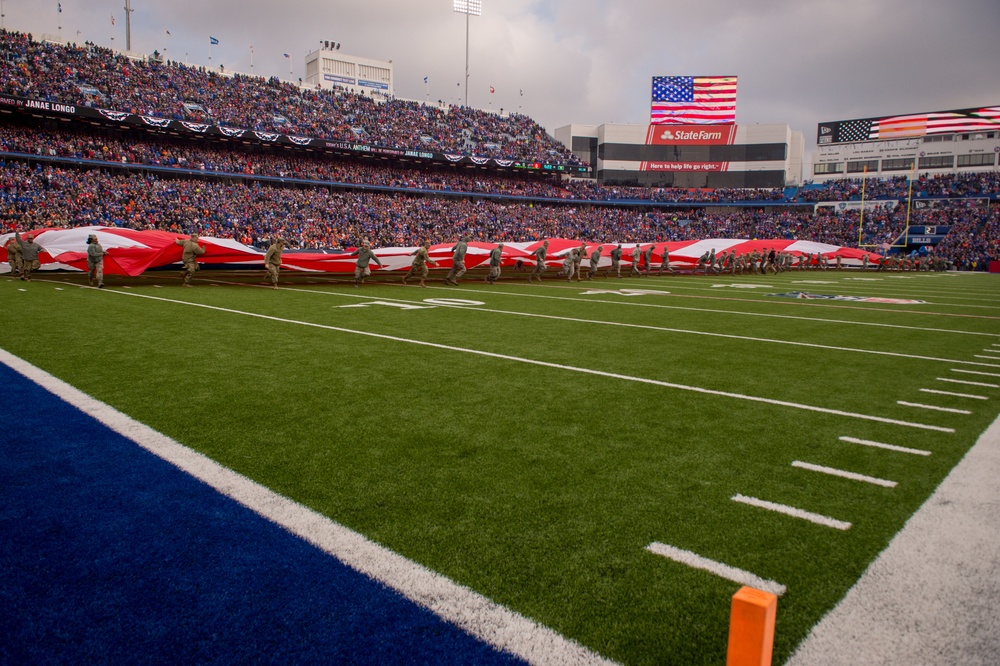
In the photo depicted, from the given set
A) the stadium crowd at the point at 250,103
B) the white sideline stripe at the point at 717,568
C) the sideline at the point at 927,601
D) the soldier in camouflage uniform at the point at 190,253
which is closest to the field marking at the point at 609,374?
the sideline at the point at 927,601

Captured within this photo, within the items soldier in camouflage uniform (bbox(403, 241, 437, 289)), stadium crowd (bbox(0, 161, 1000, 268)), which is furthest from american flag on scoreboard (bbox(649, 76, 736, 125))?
soldier in camouflage uniform (bbox(403, 241, 437, 289))

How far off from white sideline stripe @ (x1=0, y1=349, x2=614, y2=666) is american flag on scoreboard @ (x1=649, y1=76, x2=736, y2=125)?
6617 centimetres

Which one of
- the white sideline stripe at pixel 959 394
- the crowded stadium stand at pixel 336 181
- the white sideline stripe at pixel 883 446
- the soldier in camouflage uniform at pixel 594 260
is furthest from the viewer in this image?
the crowded stadium stand at pixel 336 181

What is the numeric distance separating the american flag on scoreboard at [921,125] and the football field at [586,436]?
62.3 metres

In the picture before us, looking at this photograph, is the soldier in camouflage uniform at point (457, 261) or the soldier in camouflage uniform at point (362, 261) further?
the soldier in camouflage uniform at point (457, 261)

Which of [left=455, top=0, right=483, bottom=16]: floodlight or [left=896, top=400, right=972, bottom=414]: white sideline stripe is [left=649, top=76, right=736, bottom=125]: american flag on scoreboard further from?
[left=896, top=400, right=972, bottom=414]: white sideline stripe

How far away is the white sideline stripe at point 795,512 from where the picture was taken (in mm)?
3020

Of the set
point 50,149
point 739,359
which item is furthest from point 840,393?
point 50,149

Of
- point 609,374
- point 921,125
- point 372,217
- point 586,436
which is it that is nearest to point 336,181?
point 372,217

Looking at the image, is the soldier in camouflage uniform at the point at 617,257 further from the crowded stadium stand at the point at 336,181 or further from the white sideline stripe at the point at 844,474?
the white sideline stripe at the point at 844,474

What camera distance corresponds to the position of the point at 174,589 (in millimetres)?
2357

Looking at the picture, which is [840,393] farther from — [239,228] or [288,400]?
[239,228]

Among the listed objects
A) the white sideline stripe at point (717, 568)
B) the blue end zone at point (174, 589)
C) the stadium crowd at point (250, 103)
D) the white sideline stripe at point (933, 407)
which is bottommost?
the blue end zone at point (174, 589)

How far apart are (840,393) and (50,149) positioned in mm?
41281
